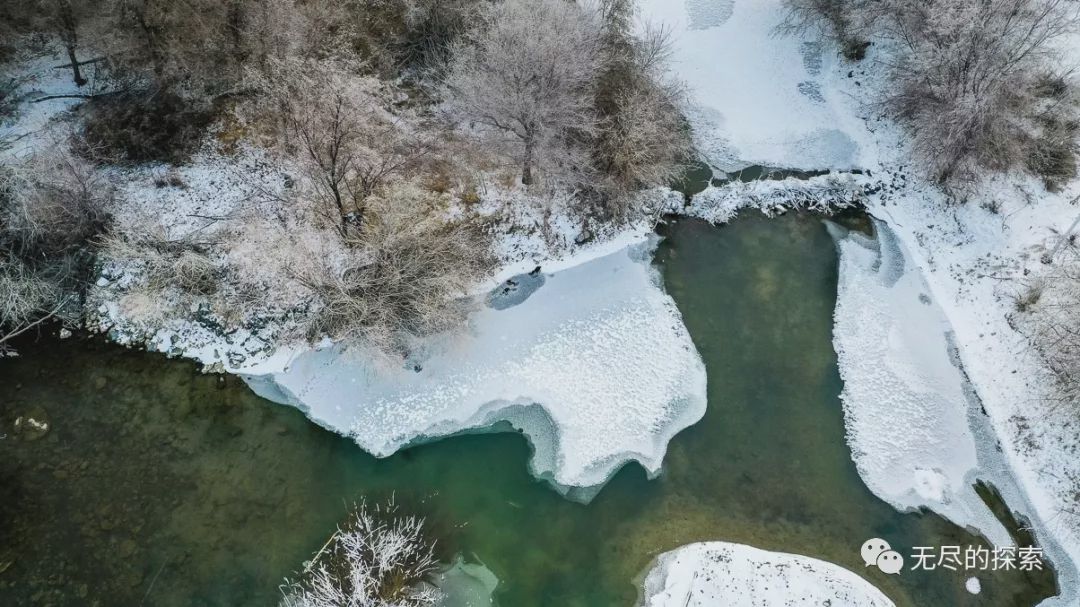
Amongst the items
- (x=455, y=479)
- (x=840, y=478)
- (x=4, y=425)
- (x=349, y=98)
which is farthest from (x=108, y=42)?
(x=840, y=478)

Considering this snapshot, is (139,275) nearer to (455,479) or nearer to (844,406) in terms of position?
(455,479)

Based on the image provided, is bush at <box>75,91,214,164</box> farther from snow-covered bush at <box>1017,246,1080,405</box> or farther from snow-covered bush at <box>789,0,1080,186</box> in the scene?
snow-covered bush at <box>1017,246,1080,405</box>

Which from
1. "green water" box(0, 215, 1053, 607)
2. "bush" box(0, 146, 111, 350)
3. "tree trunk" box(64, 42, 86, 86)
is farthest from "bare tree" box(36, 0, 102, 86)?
"green water" box(0, 215, 1053, 607)

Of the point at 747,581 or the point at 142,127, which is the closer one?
the point at 747,581

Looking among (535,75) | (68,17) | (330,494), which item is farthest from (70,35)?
(330,494)

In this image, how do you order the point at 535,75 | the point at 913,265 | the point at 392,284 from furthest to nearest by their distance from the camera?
1. the point at 913,265
2. the point at 535,75
3. the point at 392,284

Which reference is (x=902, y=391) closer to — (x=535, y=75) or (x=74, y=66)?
(x=535, y=75)

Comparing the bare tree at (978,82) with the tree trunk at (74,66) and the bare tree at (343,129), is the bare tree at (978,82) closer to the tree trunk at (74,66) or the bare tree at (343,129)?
the bare tree at (343,129)
